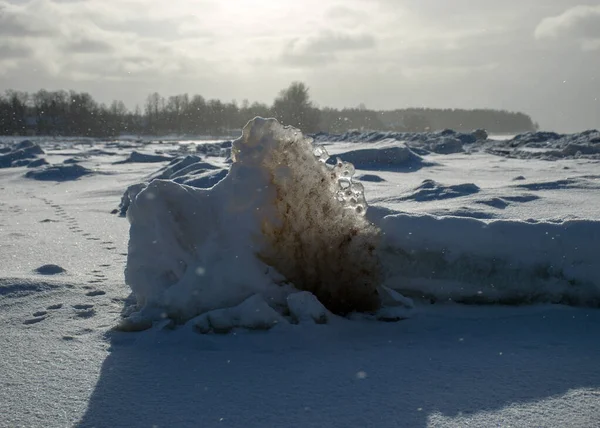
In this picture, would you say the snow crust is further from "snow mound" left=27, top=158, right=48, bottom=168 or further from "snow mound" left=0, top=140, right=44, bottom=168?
"snow mound" left=0, top=140, right=44, bottom=168

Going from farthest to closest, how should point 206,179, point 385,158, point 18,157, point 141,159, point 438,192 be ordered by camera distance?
point 141,159, point 18,157, point 385,158, point 206,179, point 438,192

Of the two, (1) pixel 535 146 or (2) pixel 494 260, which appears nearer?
(2) pixel 494 260

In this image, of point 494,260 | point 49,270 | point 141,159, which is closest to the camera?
point 494,260

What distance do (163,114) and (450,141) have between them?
50.2 m

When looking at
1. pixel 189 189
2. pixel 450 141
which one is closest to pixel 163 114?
pixel 450 141

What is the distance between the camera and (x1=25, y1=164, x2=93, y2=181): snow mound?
10219mm

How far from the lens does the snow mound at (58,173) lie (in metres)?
10.2

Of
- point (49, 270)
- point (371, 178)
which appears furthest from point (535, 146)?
point (49, 270)

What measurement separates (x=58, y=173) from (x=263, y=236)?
9.44m

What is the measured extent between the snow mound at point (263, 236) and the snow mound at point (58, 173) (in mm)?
8754

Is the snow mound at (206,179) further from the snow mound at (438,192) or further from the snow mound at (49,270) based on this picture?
the snow mound at (49,270)

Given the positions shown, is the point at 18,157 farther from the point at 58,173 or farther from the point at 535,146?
the point at 535,146

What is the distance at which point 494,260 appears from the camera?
7.90 feet

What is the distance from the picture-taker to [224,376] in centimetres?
169
